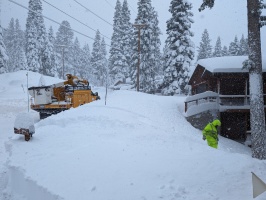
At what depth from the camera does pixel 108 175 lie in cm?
655

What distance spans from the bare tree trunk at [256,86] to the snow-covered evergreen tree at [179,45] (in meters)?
20.8

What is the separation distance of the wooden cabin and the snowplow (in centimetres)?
796

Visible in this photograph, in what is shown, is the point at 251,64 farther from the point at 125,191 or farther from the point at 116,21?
the point at 116,21

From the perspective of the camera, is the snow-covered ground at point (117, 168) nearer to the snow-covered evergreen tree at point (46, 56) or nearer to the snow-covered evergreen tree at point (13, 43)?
the snow-covered evergreen tree at point (46, 56)

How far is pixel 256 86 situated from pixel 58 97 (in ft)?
51.2

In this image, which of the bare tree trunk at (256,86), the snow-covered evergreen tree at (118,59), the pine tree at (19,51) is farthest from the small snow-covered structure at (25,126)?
the pine tree at (19,51)

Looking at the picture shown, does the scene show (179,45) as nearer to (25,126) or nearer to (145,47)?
(145,47)

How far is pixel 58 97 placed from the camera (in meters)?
21.8

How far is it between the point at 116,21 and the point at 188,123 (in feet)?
119

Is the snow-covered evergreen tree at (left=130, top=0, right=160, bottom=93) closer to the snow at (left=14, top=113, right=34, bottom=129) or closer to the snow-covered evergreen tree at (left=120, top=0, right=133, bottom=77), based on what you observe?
the snow-covered evergreen tree at (left=120, top=0, right=133, bottom=77)

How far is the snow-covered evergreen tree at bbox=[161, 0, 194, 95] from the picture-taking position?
3094 cm

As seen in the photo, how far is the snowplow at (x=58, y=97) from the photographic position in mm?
19922

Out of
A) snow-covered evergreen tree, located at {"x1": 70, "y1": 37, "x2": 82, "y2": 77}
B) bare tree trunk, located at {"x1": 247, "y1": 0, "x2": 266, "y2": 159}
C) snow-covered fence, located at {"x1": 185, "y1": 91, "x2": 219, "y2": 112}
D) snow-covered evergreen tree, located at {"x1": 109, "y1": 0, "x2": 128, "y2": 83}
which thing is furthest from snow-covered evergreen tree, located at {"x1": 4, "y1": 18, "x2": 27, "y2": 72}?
bare tree trunk, located at {"x1": 247, "y1": 0, "x2": 266, "y2": 159}

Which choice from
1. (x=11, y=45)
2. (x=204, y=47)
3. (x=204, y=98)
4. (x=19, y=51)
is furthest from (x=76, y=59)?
(x=204, y=98)
